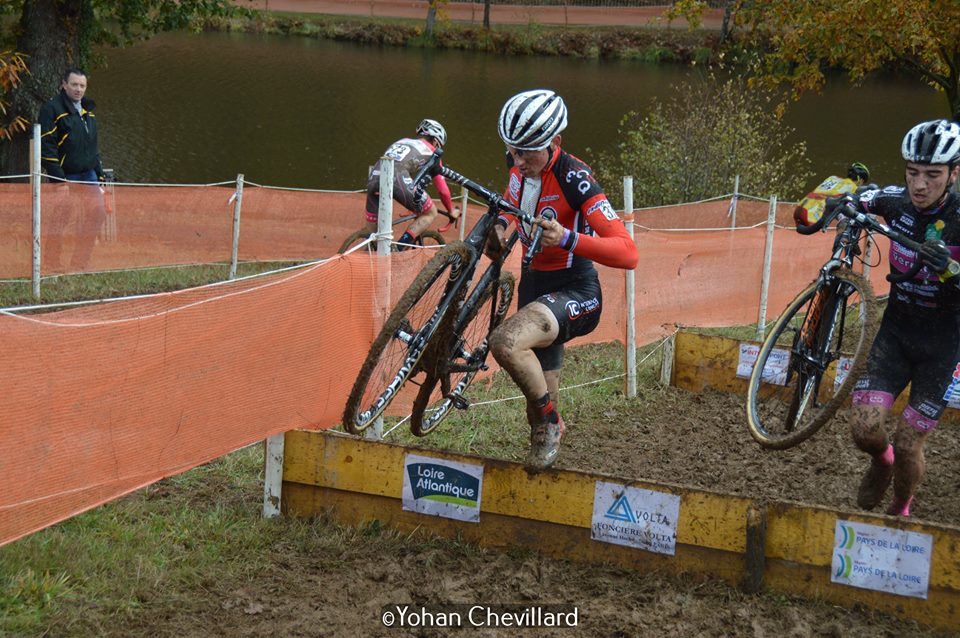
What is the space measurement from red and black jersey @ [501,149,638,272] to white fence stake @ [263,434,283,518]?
1.76 metres

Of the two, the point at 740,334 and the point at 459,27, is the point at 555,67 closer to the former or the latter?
the point at 459,27

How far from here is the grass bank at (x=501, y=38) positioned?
49938 millimetres

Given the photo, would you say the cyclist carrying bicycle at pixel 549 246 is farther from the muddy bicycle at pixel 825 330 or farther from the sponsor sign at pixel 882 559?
the sponsor sign at pixel 882 559

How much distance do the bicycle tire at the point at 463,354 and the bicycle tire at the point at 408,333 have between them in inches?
8.9

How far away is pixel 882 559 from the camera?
16.6 feet

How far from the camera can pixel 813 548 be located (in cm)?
518

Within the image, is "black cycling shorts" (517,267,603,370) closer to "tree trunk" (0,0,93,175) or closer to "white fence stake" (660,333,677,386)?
"white fence stake" (660,333,677,386)

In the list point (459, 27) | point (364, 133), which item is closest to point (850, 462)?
point (364, 133)

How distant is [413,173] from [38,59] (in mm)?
8009

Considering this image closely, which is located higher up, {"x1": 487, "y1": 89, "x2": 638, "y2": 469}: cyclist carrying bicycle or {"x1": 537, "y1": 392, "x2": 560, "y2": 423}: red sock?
A: {"x1": 487, "y1": 89, "x2": 638, "y2": 469}: cyclist carrying bicycle

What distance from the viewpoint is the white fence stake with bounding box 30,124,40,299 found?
1095 centimetres

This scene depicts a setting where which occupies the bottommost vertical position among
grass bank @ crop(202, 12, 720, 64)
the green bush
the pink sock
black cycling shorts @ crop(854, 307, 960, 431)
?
the pink sock

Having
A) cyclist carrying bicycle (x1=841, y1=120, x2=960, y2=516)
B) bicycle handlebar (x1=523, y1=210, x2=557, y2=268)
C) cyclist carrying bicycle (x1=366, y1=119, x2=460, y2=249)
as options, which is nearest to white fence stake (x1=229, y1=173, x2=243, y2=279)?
cyclist carrying bicycle (x1=366, y1=119, x2=460, y2=249)

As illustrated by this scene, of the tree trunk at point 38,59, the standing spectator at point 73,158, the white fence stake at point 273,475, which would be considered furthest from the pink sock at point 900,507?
the tree trunk at point 38,59
